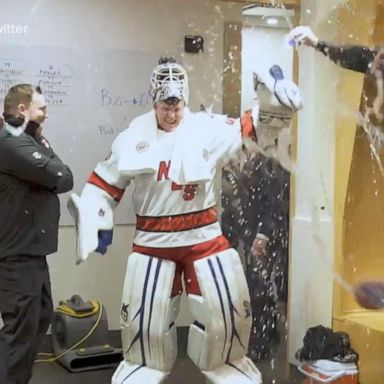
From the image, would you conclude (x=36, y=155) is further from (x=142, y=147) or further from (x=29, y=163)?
(x=142, y=147)

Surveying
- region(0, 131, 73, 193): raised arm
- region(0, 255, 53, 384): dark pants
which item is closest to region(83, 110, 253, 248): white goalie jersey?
region(0, 131, 73, 193): raised arm

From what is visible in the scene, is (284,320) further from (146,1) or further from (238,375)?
(146,1)

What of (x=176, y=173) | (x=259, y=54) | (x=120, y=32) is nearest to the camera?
(x=176, y=173)

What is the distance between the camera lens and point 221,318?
1205 millimetres

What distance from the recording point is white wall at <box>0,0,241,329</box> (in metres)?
1.45

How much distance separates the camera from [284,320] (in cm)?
150

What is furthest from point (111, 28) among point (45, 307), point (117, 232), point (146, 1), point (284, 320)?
point (284, 320)

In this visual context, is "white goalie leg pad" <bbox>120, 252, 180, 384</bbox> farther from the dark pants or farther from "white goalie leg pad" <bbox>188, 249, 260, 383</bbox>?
the dark pants

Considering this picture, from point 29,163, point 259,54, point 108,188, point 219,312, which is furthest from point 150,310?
point 259,54

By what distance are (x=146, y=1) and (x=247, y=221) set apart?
0.47 m

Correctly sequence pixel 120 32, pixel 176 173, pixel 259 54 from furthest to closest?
pixel 120 32, pixel 259 54, pixel 176 173

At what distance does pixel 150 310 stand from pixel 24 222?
29 cm

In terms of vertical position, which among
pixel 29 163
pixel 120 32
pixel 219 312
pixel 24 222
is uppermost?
pixel 120 32

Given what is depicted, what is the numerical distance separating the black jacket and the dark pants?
0.03 metres
